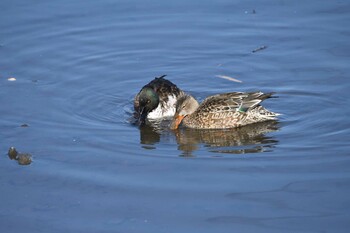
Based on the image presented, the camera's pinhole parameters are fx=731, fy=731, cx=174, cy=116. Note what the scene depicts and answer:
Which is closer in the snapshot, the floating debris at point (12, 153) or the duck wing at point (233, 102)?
the floating debris at point (12, 153)

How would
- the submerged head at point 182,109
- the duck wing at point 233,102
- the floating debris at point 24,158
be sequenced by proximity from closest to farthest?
the floating debris at point 24,158, the duck wing at point 233,102, the submerged head at point 182,109

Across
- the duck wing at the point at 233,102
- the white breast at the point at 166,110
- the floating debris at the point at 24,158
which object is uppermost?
the duck wing at the point at 233,102

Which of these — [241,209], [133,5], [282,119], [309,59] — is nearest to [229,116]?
[282,119]

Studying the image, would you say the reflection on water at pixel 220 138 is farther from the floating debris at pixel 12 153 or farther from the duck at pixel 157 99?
the floating debris at pixel 12 153

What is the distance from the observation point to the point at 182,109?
10.2 m

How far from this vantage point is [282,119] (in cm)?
993

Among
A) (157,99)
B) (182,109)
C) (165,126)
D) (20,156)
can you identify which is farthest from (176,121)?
(20,156)

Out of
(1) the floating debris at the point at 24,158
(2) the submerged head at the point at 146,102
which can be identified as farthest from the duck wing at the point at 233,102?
(1) the floating debris at the point at 24,158

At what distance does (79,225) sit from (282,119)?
4.02 m

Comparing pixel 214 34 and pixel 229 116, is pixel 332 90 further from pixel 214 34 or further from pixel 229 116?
pixel 214 34

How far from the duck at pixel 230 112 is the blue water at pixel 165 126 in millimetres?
173

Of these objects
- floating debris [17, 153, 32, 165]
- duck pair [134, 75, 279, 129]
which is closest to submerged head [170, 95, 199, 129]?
duck pair [134, 75, 279, 129]

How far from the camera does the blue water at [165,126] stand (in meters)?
7.06

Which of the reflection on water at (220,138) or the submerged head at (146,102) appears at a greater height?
the submerged head at (146,102)
